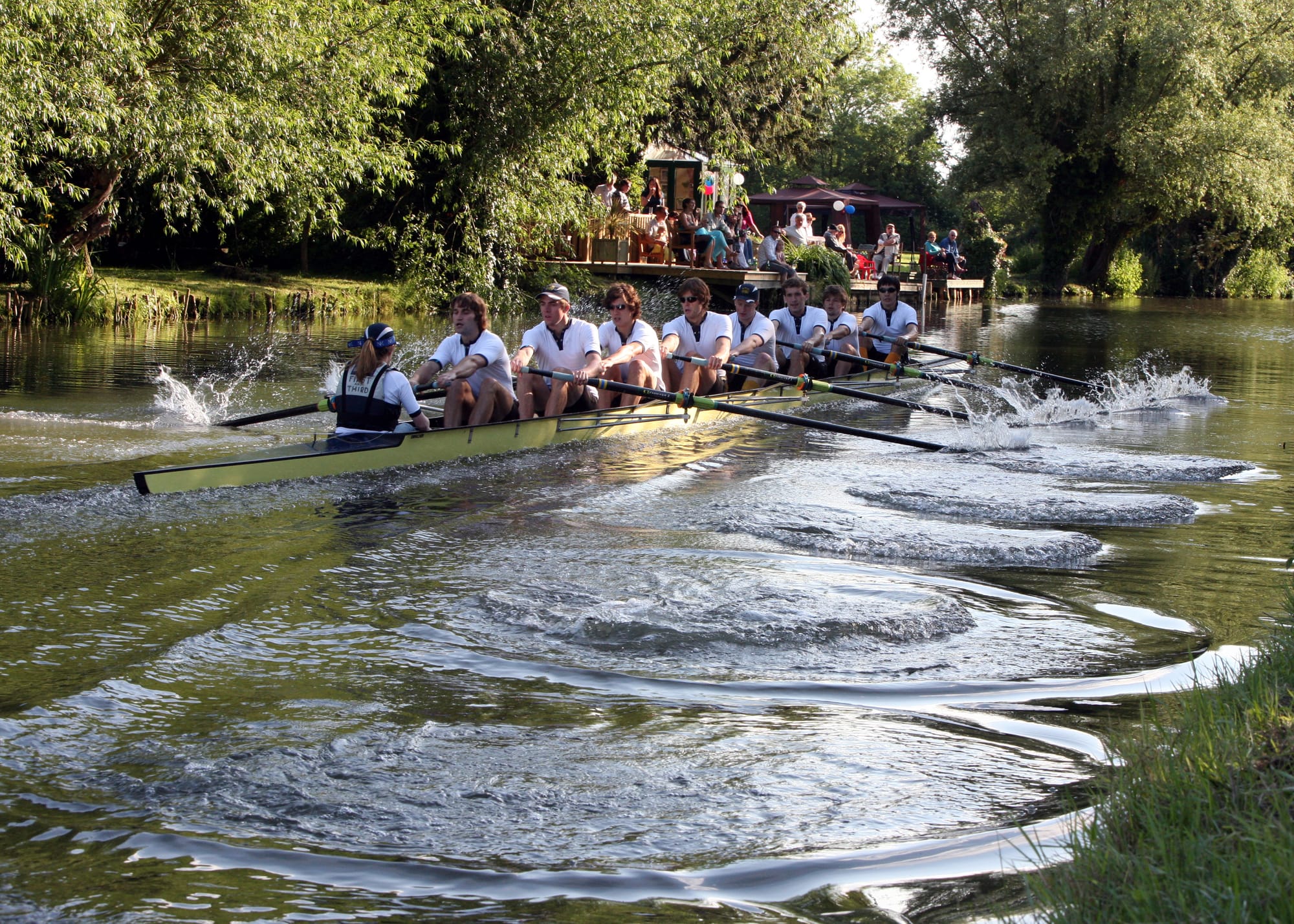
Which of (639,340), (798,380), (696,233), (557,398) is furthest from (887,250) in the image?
(557,398)

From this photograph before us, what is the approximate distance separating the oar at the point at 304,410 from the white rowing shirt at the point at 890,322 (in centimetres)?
675

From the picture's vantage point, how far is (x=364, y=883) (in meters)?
3.32

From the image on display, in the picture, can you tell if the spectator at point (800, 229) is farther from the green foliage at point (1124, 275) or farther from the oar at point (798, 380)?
the green foliage at point (1124, 275)

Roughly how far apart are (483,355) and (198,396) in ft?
Answer: 13.0

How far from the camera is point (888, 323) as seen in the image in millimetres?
15523

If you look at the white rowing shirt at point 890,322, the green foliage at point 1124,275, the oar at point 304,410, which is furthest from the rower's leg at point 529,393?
the green foliage at point 1124,275

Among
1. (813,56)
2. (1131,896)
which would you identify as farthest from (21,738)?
(813,56)

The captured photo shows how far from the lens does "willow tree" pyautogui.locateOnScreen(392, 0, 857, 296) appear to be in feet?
73.0

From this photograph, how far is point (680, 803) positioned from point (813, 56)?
90.8 ft

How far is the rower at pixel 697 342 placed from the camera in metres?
12.1

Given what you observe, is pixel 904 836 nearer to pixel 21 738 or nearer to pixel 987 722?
pixel 987 722

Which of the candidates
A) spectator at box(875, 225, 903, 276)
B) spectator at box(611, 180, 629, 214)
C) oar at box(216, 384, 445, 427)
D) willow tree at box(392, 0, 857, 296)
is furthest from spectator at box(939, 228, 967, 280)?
oar at box(216, 384, 445, 427)

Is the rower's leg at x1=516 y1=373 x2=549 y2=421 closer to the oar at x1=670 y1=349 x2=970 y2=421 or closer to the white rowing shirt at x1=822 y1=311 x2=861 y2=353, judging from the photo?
the oar at x1=670 y1=349 x2=970 y2=421

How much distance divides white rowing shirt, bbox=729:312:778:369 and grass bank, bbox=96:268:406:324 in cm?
977
